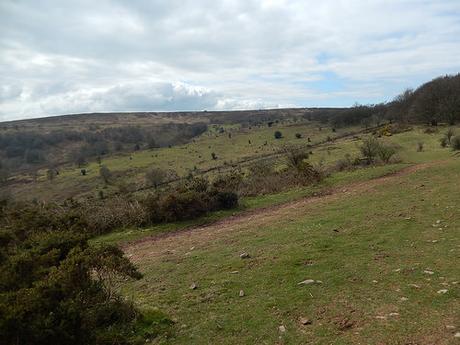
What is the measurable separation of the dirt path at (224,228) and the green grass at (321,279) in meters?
0.15

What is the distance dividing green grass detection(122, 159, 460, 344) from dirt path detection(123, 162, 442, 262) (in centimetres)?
15

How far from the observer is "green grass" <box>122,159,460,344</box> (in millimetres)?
6477

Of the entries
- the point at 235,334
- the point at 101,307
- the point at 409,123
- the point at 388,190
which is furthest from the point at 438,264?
the point at 409,123

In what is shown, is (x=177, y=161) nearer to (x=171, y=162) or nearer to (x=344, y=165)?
(x=171, y=162)

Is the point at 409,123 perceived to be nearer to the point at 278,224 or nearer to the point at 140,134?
the point at 278,224

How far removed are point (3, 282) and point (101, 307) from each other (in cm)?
139

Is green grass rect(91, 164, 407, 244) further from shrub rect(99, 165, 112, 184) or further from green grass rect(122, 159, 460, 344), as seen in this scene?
shrub rect(99, 165, 112, 184)

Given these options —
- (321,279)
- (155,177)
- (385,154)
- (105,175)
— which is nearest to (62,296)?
(321,279)

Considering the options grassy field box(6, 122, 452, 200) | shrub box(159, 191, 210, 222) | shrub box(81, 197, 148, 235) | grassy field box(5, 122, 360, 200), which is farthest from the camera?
grassy field box(5, 122, 360, 200)

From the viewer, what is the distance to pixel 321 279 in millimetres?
8539

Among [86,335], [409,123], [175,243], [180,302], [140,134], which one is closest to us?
[86,335]

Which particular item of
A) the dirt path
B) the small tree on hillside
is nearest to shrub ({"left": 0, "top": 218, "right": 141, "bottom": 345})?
the dirt path

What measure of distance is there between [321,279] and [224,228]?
8.15 metres

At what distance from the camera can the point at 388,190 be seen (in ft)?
61.5
